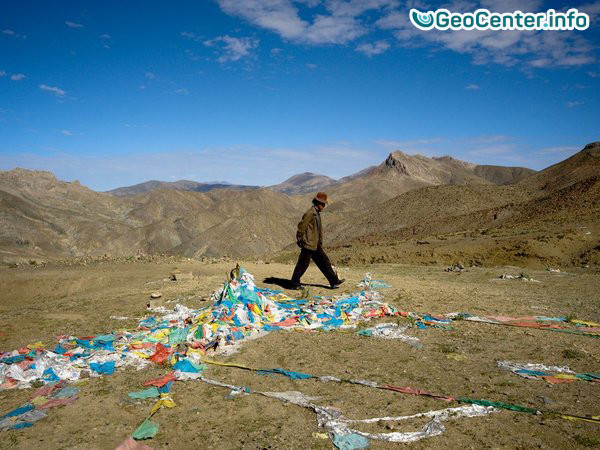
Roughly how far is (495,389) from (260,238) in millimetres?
49550

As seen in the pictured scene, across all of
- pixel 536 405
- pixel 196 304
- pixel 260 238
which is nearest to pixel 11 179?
pixel 260 238

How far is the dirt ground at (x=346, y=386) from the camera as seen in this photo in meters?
3.37

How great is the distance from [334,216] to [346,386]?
54729mm

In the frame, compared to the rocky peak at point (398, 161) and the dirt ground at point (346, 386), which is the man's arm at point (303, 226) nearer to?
the dirt ground at point (346, 386)

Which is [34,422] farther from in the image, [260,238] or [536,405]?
[260,238]

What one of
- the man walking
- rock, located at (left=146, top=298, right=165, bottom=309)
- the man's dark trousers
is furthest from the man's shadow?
rock, located at (left=146, top=298, right=165, bottom=309)

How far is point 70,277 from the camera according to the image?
12867 mm

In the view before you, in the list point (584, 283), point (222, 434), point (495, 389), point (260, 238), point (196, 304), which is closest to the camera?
point (222, 434)

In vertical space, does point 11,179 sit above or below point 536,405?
above

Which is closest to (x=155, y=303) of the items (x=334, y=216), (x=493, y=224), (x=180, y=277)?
(x=180, y=277)

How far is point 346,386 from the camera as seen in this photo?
171 inches

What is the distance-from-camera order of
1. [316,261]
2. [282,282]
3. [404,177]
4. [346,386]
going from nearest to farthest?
1. [346,386]
2. [316,261]
3. [282,282]
4. [404,177]

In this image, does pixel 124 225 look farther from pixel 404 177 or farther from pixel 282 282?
pixel 282 282

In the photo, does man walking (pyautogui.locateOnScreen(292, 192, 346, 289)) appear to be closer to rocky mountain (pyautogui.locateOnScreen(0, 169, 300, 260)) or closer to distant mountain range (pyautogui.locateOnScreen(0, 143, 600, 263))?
distant mountain range (pyautogui.locateOnScreen(0, 143, 600, 263))
